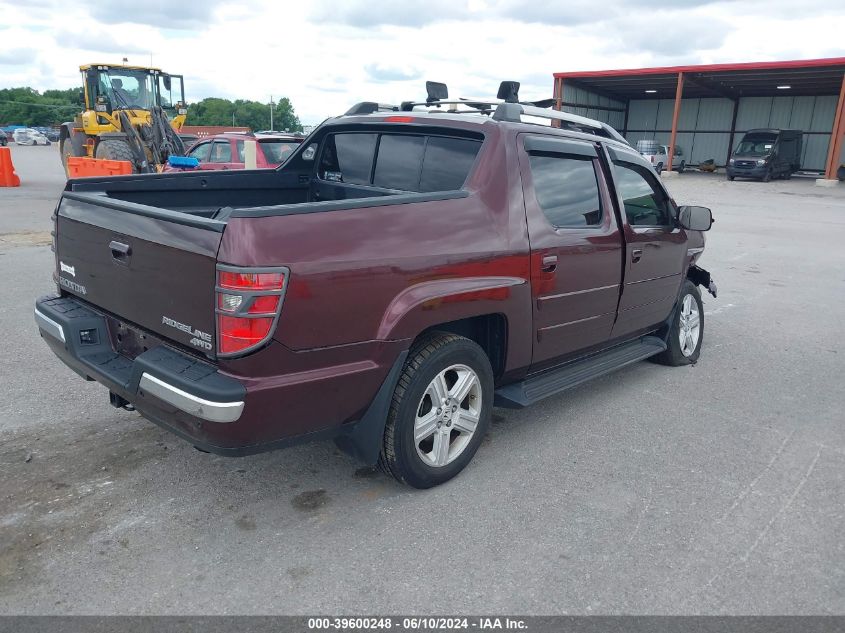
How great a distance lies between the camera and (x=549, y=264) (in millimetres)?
3855

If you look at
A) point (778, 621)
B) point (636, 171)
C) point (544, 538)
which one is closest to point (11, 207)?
point (636, 171)

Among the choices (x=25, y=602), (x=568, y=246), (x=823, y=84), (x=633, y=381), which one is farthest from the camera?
(x=823, y=84)

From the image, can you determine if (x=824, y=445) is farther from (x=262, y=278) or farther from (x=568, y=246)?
(x=262, y=278)

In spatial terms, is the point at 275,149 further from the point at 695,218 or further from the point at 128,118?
the point at 695,218

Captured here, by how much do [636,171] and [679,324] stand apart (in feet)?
4.52

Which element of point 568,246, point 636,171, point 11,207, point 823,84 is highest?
point 823,84

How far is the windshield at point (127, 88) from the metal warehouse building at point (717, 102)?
68.8ft

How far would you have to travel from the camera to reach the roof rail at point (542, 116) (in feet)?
12.9

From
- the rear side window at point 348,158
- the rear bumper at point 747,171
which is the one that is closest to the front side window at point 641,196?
the rear side window at point 348,158

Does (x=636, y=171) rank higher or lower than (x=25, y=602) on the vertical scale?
higher

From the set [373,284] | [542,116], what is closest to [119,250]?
[373,284]

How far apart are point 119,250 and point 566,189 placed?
249 centimetres

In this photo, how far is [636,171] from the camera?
491cm

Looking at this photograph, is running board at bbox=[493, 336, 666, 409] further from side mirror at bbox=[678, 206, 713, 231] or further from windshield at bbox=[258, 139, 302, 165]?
windshield at bbox=[258, 139, 302, 165]
